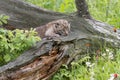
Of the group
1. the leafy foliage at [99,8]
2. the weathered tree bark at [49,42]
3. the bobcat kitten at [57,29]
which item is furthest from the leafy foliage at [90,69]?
the leafy foliage at [99,8]

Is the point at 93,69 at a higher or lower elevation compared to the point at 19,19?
lower

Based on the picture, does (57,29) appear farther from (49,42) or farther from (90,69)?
(90,69)

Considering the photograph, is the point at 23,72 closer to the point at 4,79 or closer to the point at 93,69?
the point at 4,79

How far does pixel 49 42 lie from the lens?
16.5ft

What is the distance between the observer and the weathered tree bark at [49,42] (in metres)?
4.71

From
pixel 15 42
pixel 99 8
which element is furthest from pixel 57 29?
pixel 99 8

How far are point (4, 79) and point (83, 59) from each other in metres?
1.24

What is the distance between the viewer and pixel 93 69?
5145mm

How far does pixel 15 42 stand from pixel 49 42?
451mm

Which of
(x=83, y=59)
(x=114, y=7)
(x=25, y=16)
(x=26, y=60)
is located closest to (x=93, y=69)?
(x=83, y=59)

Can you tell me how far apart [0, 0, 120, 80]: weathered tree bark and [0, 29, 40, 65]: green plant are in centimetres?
12

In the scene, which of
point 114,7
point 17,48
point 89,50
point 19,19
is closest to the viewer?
point 17,48

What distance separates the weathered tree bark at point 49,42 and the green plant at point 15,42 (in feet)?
0.38

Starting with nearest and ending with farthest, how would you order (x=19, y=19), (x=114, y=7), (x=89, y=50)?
(x=89, y=50)
(x=19, y=19)
(x=114, y=7)
